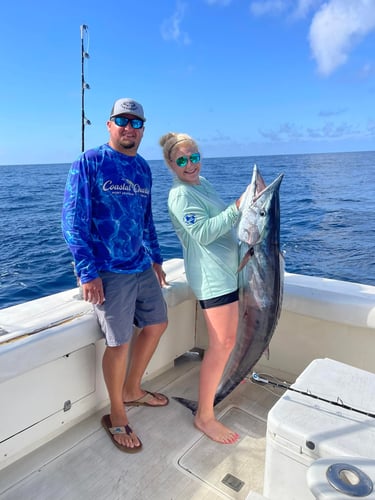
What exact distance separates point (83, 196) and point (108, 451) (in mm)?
1412

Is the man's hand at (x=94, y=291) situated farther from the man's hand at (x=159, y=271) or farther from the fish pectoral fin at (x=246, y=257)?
the fish pectoral fin at (x=246, y=257)

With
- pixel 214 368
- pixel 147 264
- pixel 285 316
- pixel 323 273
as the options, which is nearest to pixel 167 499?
pixel 214 368

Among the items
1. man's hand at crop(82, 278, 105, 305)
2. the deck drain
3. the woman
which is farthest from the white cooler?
man's hand at crop(82, 278, 105, 305)

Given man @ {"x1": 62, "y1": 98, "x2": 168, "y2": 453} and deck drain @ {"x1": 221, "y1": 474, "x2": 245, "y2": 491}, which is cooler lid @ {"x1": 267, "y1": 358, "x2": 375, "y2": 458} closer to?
deck drain @ {"x1": 221, "y1": 474, "x2": 245, "y2": 491}

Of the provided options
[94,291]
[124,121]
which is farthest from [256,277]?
[124,121]

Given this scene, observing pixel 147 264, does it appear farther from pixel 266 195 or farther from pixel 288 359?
pixel 288 359

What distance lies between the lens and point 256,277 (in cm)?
230

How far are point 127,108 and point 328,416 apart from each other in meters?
1.78

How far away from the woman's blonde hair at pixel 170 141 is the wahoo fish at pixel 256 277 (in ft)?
1.49

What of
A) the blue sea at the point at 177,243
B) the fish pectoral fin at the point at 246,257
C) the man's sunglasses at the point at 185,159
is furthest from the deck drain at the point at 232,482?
the blue sea at the point at 177,243

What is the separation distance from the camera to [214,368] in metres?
2.34

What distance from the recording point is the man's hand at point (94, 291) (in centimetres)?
200

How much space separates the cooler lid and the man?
982 millimetres

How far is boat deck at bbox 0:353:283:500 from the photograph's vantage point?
1.91 meters
